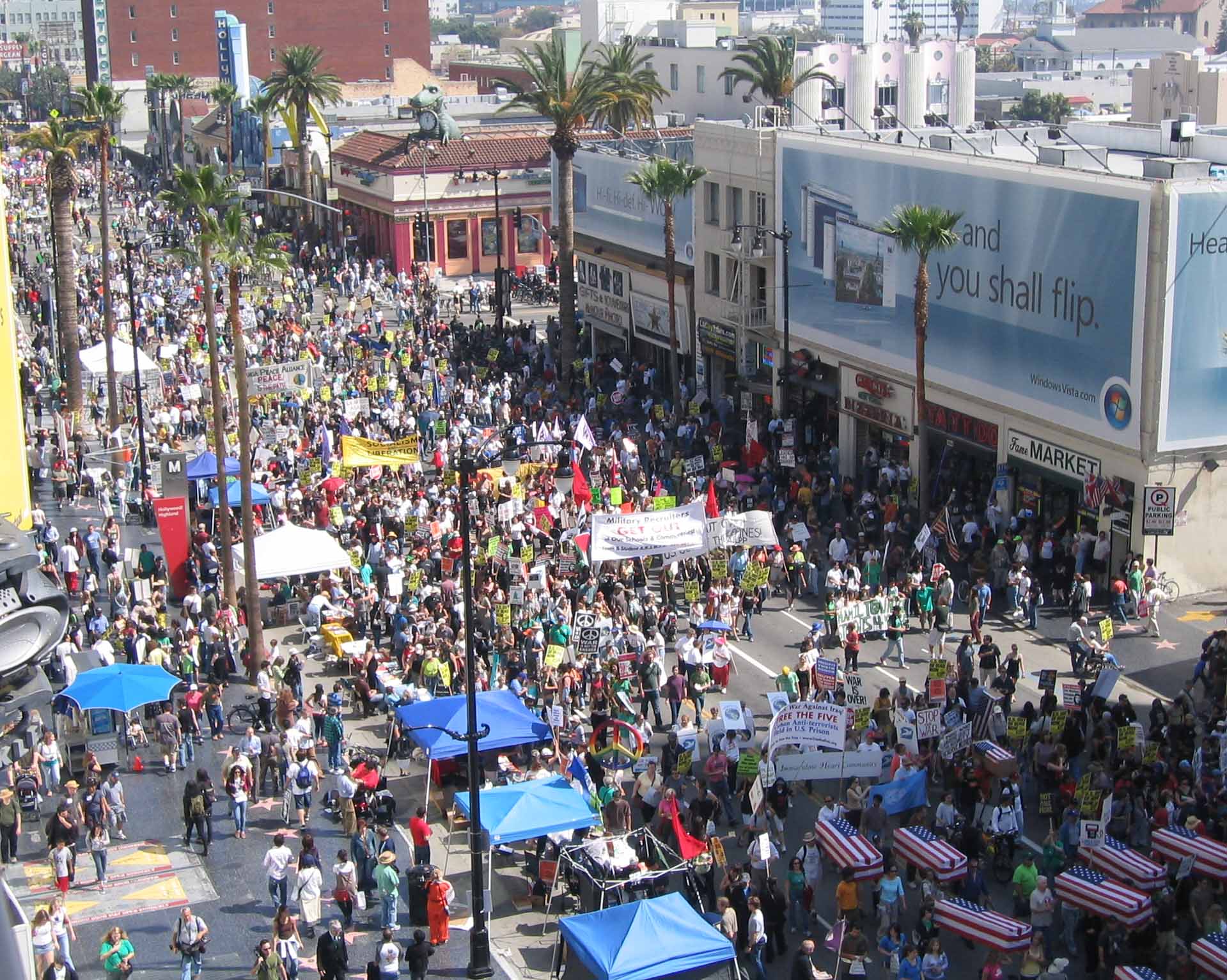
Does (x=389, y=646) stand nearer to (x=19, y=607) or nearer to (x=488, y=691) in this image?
(x=488, y=691)

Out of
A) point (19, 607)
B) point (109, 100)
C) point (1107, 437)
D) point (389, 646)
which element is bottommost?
point (389, 646)

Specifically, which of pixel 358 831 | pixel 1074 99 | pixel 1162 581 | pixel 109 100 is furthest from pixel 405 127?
pixel 358 831

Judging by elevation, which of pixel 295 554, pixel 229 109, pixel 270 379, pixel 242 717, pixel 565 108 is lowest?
pixel 242 717

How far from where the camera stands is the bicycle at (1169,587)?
32.4 meters

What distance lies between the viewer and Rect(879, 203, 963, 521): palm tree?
35781 mm

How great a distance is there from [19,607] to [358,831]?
30.5ft

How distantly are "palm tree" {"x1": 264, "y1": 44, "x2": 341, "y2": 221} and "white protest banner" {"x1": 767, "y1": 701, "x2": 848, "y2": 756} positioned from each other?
68.0 m

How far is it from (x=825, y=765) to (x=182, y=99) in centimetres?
11286

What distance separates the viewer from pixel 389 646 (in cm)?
3088

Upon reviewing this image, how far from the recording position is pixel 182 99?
124m

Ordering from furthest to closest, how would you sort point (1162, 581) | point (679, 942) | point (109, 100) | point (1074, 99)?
1. point (1074, 99)
2. point (109, 100)
3. point (1162, 581)
4. point (679, 942)

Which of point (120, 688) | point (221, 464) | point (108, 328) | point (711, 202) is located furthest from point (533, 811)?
point (711, 202)

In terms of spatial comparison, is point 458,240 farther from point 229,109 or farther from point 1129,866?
point 1129,866

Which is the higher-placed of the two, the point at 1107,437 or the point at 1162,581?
the point at 1107,437
